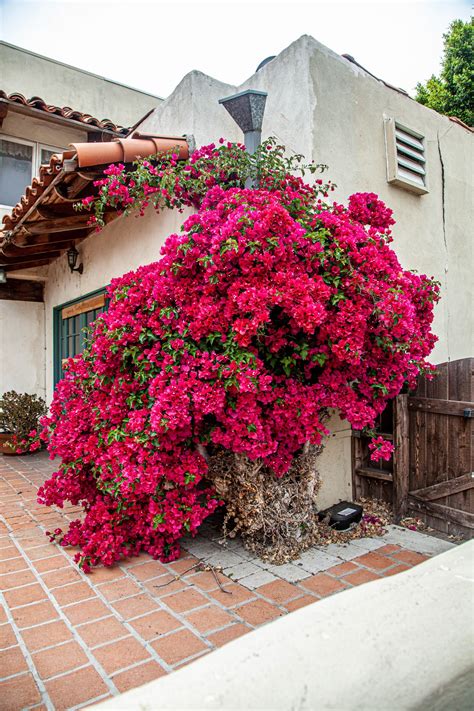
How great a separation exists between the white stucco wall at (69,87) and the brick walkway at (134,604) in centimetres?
953

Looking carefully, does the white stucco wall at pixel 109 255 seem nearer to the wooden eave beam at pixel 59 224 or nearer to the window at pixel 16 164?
the wooden eave beam at pixel 59 224

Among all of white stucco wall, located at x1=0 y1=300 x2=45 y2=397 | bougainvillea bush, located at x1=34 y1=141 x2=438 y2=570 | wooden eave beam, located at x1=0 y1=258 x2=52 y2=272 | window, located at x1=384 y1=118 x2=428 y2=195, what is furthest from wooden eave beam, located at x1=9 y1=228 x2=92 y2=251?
window, located at x1=384 y1=118 x2=428 y2=195

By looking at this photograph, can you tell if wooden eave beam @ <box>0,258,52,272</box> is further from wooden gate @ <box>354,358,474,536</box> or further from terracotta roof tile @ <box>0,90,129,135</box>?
wooden gate @ <box>354,358,474,536</box>

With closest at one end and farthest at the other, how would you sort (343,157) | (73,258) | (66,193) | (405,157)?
(343,157), (66,193), (405,157), (73,258)

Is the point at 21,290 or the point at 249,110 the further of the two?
the point at 21,290

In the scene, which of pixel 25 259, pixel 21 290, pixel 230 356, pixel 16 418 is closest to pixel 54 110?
pixel 25 259

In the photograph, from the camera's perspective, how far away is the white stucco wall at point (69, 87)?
9.80m

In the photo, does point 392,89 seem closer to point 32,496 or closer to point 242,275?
point 242,275

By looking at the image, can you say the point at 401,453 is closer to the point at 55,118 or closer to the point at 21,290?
the point at 21,290

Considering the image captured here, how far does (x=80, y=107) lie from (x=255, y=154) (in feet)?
27.4

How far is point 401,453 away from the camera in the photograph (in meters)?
4.08

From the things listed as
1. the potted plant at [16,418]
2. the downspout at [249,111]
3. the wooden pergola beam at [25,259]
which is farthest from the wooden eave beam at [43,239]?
the downspout at [249,111]

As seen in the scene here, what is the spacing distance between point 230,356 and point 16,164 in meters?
7.92

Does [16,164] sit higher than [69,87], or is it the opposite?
[69,87]
